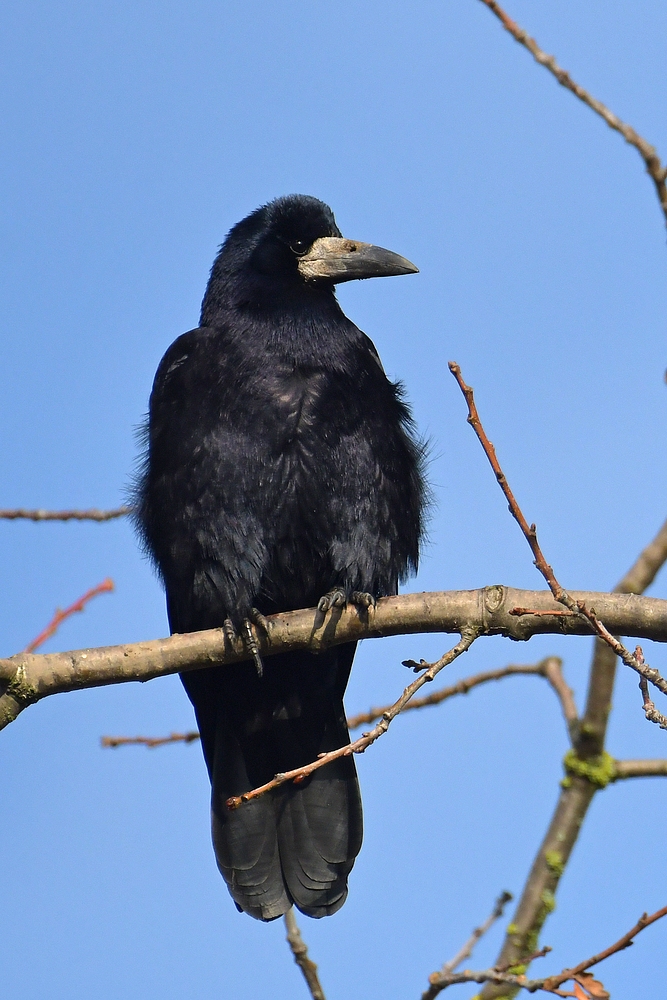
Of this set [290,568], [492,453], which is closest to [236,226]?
[290,568]

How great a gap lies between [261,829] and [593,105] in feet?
9.80

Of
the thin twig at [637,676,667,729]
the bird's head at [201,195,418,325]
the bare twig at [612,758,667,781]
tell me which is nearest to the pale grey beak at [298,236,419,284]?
the bird's head at [201,195,418,325]

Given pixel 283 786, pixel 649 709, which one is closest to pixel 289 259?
pixel 283 786

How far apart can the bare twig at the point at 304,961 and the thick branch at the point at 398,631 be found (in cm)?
98

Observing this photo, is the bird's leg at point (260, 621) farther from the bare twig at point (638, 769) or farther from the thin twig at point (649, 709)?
the bare twig at point (638, 769)

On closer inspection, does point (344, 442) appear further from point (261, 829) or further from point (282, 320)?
point (261, 829)

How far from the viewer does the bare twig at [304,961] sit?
3.57 m

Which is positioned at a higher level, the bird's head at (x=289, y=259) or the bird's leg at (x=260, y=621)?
the bird's head at (x=289, y=259)

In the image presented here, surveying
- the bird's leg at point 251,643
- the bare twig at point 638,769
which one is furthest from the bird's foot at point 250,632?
the bare twig at point 638,769

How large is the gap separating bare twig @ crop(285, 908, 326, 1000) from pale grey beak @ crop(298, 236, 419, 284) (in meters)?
2.79

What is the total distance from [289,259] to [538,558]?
8.72ft

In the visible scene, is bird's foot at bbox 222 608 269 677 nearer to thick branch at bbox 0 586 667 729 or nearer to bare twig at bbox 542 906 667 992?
thick branch at bbox 0 586 667 729

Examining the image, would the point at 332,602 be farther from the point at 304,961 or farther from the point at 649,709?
the point at 649,709

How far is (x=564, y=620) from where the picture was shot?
10.7 feet
